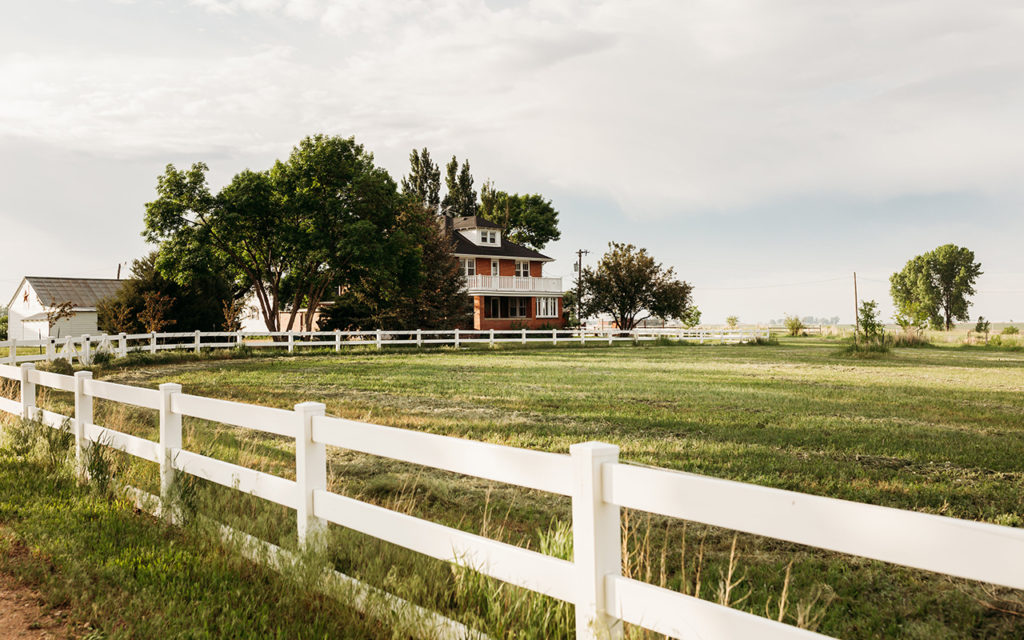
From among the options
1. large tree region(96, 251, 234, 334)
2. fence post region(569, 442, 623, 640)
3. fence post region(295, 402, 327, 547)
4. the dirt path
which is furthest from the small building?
fence post region(569, 442, 623, 640)

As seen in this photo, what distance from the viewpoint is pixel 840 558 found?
553cm

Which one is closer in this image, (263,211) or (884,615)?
(884,615)

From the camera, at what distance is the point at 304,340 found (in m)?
42.9

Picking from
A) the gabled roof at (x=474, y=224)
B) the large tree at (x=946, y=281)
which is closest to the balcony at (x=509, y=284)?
the gabled roof at (x=474, y=224)

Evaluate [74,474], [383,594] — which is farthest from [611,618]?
[74,474]

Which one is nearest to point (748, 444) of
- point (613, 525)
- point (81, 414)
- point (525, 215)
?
point (613, 525)

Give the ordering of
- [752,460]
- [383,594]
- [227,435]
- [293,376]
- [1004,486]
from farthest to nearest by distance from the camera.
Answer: [293,376], [227,435], [752,460], [1004,486], [383,594]

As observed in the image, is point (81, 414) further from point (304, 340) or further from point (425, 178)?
point (425, 178)

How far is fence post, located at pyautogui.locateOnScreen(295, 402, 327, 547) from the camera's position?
180 inches

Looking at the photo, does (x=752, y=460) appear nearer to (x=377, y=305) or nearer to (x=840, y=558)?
(x=840, y=558)

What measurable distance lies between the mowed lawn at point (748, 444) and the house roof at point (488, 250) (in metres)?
33.7

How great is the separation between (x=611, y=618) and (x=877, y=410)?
11.5 m

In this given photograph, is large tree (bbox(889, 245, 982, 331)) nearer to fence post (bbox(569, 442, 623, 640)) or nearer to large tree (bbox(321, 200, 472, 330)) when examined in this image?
large tree (bbox(321, 200, 472, 330))

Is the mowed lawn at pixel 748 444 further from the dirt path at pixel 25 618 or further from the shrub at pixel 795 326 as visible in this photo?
the shrub at pixel 795 326
